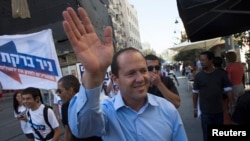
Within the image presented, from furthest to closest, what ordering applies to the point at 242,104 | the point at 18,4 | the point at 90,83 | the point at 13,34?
the point at 13,34
the point at 18,4
the point at 242,104
the point at 90,83

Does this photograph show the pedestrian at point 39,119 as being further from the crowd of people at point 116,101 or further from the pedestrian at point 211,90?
the pedestrian at point 211,90

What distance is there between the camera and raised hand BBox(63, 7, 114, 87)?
190 centimetres

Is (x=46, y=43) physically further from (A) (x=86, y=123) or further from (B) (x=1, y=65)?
(A) (x=86, y=123)

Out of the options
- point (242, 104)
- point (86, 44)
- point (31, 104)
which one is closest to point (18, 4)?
point (31, 104)

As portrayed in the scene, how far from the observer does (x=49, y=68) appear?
4844 millimetres

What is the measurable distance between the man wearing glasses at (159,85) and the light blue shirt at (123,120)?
1.68 meters

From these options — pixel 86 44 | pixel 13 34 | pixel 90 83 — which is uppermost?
pixel 13 34

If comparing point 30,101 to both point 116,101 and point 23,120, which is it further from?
point 116,101

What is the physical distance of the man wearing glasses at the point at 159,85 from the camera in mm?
4129

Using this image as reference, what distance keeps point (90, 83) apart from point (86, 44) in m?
0.21

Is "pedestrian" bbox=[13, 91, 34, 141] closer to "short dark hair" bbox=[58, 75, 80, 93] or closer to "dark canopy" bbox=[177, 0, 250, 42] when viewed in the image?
"short dark hair" bbox=[58, 75, 80, 93]

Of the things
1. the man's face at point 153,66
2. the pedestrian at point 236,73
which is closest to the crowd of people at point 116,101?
the man's face at point 153,66

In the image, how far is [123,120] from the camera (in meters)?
2.28

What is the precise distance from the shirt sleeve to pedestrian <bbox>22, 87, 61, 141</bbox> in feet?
8.50
